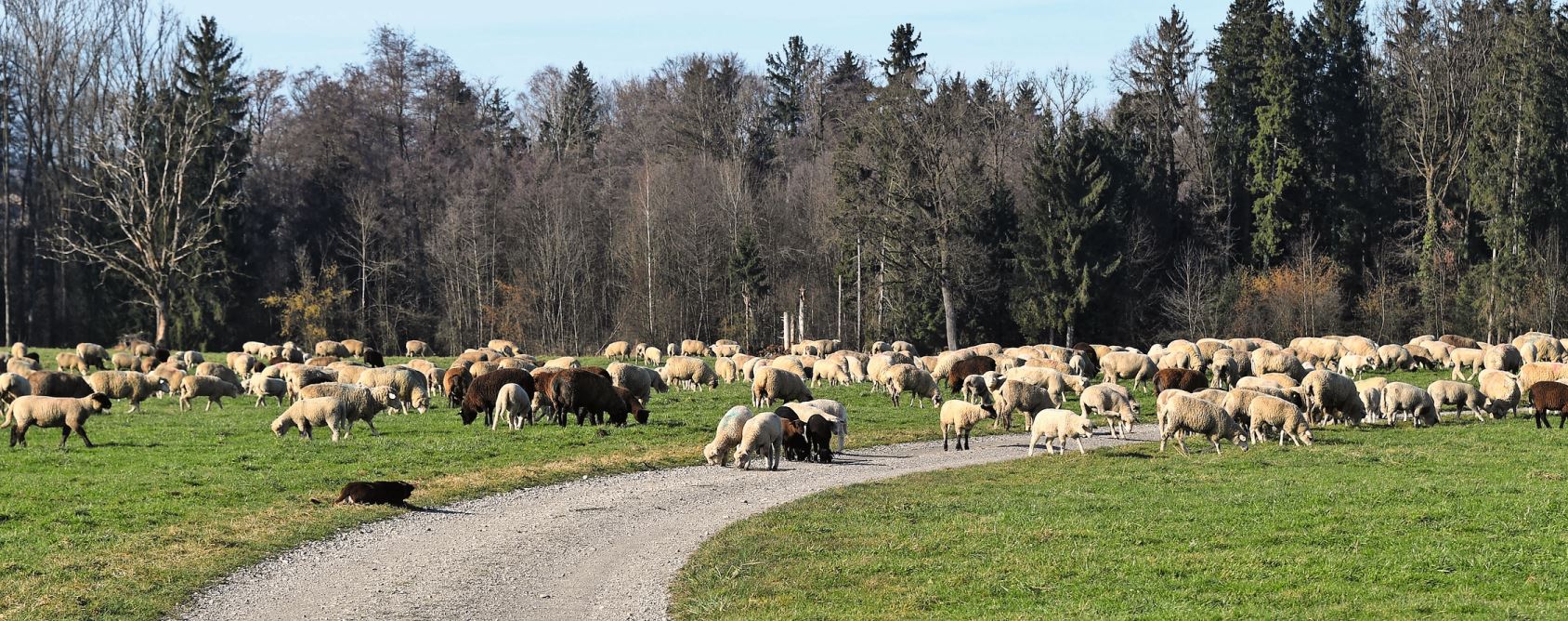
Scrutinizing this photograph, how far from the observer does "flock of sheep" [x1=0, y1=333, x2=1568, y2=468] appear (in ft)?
86.6

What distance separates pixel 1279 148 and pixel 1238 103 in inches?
191

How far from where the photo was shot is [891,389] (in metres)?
38.8

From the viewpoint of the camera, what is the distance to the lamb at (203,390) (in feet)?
120

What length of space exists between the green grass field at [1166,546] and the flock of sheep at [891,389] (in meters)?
3.28

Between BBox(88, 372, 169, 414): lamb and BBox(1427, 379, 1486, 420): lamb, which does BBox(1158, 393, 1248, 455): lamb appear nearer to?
BBox(1427, 379, 1486, 420): lamb

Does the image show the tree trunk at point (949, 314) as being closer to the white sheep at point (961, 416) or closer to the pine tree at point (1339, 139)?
the pine tree at point (1339, 139)

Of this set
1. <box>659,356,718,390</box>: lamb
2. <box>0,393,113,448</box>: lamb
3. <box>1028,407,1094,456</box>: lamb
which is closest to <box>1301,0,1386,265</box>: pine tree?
<box>659,356,718,390</box>: lamb

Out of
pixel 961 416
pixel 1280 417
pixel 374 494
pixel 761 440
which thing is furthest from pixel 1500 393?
pixel 374 494

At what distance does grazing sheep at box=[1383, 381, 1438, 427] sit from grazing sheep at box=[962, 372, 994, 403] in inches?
363

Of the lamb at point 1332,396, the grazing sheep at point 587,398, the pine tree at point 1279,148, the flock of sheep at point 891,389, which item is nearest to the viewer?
the flock of sheep at point 891,389

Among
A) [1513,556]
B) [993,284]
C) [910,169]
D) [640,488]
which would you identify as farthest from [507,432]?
[993,284]

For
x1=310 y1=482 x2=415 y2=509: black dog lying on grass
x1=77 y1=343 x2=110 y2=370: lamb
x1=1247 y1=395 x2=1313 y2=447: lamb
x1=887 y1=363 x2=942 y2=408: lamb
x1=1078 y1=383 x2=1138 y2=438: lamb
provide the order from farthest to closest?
x1=77 y1=343 x2=110 y2=370: lamb, x1=887 y1=363 x2=942 y2=408: lamb, x1=1078 y1=383 x2=1138 y2=438: lamb, x1=1247 y1=395 x2=1313 y2=447: lamb, x1=310 y1=482 x2=415 y2=509: black dog lying on grass

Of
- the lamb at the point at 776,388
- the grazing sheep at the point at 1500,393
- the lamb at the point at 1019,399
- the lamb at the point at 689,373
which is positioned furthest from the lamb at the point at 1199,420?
the lamb at the point at 689,373

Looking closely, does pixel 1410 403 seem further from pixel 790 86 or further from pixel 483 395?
A: pixel 790 86
